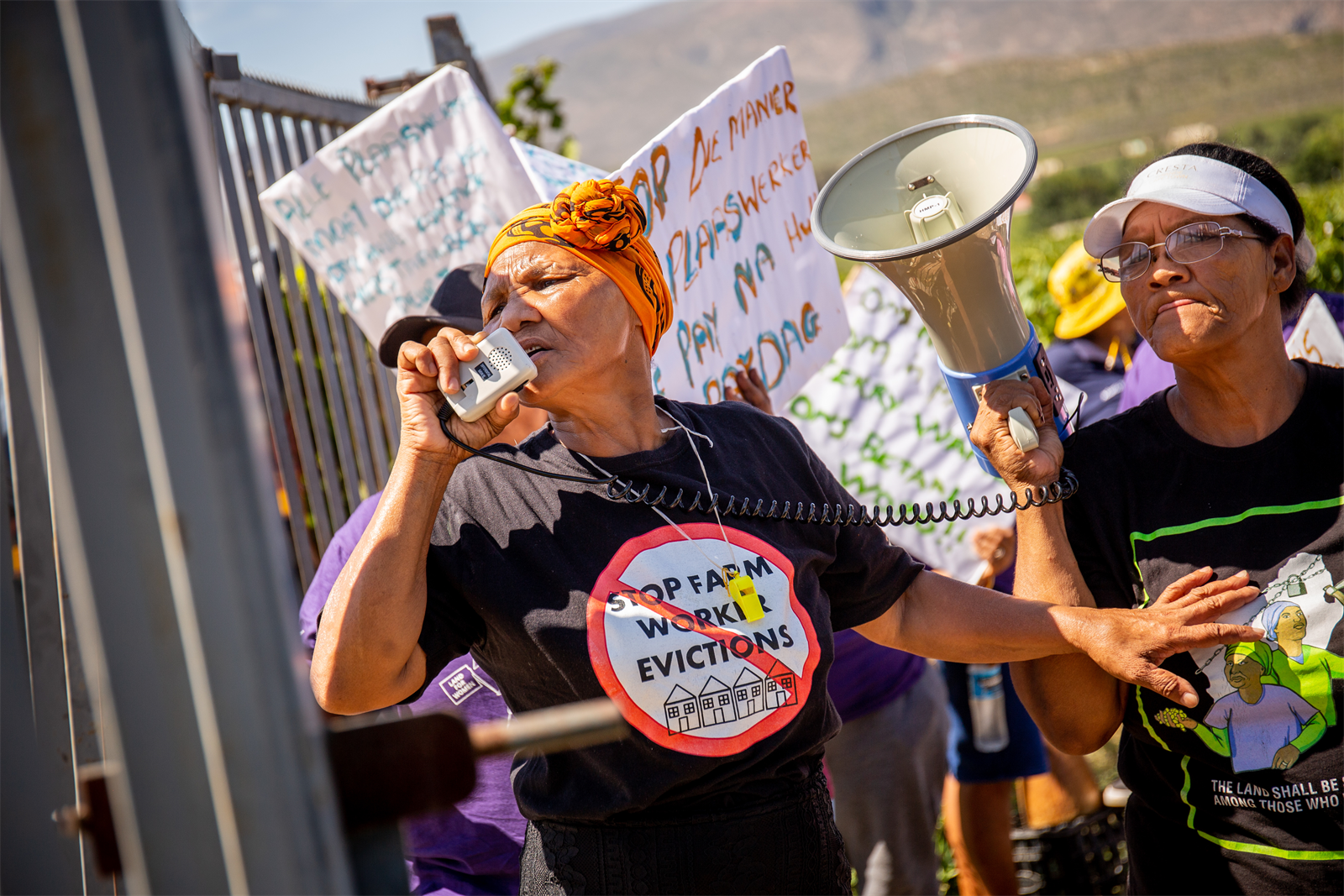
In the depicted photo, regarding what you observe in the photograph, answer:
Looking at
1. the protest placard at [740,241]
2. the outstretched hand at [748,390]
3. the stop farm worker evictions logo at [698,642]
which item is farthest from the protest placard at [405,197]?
the stop farm worker evictions logo at [698,642]

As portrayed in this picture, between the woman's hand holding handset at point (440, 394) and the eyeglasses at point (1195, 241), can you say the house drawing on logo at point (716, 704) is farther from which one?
the eyeglasses at point (1195, 241)

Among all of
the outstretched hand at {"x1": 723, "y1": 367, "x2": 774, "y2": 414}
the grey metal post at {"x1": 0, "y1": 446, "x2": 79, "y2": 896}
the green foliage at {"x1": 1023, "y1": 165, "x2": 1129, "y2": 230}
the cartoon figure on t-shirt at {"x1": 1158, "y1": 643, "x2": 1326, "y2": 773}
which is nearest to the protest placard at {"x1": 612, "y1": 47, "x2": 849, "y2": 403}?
the outstretched hand at {"x1": 723, "y1": 367, "x2": 774, "y2": 414}

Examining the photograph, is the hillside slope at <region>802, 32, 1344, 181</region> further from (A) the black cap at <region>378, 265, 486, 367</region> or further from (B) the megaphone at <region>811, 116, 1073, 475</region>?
(A) the black cap at <region>378, 265, 486, 367</region>

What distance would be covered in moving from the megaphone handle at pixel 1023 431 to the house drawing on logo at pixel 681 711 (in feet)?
2.94

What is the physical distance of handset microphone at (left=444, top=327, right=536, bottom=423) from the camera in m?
1.71


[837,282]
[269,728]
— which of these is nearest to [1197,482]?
[837,282]

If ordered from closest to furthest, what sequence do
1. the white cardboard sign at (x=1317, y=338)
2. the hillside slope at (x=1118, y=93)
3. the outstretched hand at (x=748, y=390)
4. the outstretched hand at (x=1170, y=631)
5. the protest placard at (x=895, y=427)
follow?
1. the outstretched hand at (x=1170, y=631)
2. the white cardboard sign at (x=1317, y=338)
3. the outstretched hand at (x=748, y=390)
4. the protest placard at (x=895, y=427)
5. the hillside slope at (x=1118, y=93)

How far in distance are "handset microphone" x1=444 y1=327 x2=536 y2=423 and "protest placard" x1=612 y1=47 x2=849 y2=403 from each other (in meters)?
1.09

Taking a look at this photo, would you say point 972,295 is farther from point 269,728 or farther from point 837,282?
point 269,728

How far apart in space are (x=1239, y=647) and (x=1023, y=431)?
1.96ft

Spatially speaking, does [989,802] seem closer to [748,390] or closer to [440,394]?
[748,390]

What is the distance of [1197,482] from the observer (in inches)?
84.0

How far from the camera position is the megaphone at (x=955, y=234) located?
2.17 meters

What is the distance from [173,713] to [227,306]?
0.94 ft
